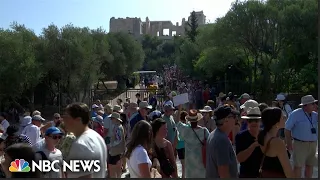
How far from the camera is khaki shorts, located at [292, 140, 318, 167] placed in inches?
298

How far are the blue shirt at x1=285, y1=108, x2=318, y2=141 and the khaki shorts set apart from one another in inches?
4.1

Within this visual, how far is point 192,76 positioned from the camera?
36469mm

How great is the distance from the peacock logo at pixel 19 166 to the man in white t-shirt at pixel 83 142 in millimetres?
368

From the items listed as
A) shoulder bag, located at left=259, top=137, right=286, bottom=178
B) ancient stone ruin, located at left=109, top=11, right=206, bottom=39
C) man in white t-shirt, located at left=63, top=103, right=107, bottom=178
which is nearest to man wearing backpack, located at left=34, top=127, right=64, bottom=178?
man in white t-shirt, located at left=63, top=103, right=107, bottom=178

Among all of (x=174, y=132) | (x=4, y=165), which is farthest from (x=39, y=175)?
(x=174, y=132)

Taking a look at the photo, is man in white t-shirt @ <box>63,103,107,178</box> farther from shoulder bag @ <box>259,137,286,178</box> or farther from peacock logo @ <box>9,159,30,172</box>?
shoulder bag @ <box>259,137,286,178</box>

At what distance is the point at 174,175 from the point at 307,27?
19.2 metres

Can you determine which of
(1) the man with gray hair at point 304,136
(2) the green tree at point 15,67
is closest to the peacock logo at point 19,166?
(1) the man with gray hair at point 304,136

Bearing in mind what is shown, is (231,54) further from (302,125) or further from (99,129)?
(302,125)

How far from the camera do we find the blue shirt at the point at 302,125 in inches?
300

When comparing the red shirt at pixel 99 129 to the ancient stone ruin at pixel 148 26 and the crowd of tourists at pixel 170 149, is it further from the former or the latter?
the ancient stone ruin at pixel 148 26

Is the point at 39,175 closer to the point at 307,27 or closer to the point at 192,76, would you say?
the point at 307,27

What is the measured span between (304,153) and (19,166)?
522cm

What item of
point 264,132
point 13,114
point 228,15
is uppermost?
point 228,15
